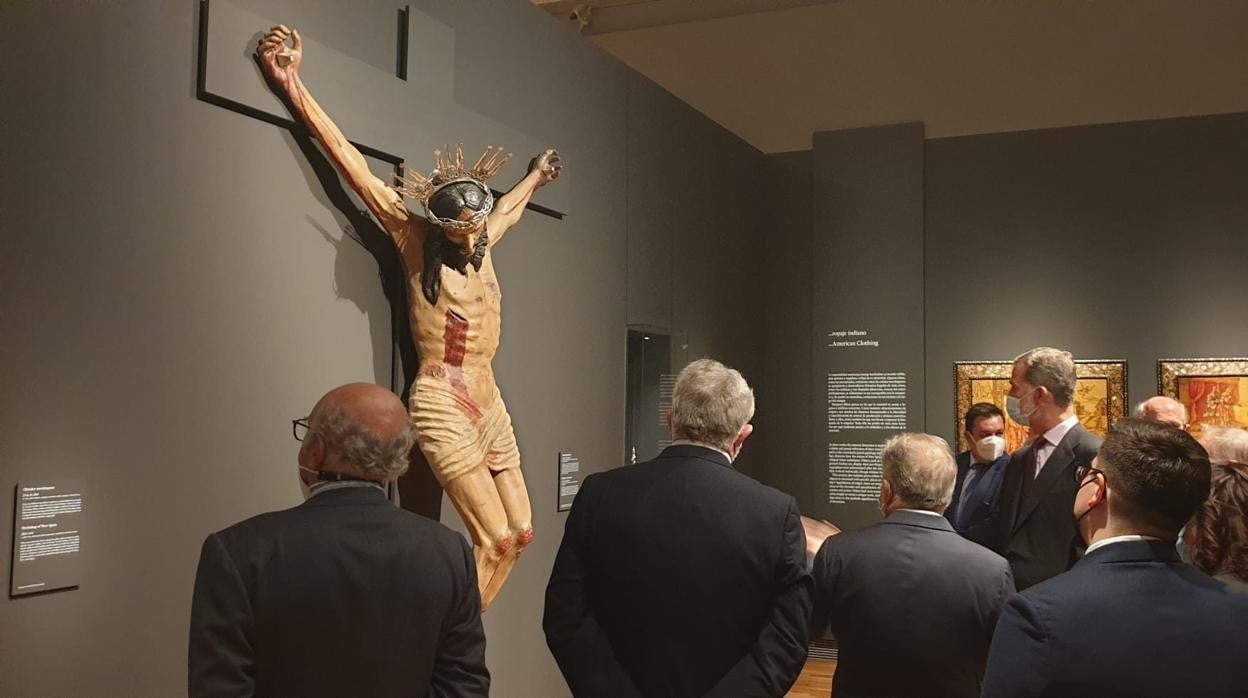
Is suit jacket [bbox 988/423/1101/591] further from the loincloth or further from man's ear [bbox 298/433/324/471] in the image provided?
man's ear [bbox 298/433/324/471]

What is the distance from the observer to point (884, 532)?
2.83 meters

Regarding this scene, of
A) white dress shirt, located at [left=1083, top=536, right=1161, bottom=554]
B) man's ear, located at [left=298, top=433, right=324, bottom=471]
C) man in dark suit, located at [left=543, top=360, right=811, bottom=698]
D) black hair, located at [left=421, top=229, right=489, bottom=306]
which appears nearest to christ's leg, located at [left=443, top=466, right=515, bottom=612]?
black hair, located at [left=421, top=229, right=489, bottom=306]

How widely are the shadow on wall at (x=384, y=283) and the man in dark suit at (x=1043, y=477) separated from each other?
2296mm

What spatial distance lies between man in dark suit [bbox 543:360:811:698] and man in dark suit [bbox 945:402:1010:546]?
220cm

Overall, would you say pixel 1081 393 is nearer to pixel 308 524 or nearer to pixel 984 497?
pixel 984 497

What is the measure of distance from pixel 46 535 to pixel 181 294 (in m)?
0.83

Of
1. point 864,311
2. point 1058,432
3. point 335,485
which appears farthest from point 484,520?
point 864,311

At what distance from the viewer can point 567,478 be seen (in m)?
5.40

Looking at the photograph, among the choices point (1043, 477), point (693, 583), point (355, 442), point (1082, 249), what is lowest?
point (693, 583)

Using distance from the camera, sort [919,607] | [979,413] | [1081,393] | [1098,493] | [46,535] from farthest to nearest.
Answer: [1081,393], [979,413], [46,535], [919,607], [1098,493]

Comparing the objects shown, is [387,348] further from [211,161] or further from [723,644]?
[723,644]

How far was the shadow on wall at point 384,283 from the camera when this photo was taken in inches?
154

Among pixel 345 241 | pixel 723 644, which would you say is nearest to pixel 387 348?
pixel 345 241

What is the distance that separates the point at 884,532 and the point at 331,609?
4.81 ft
